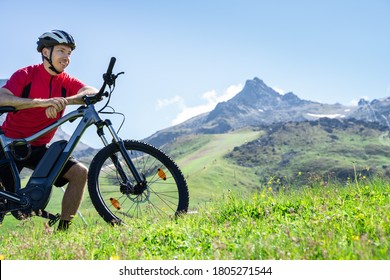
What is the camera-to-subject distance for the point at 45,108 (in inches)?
280

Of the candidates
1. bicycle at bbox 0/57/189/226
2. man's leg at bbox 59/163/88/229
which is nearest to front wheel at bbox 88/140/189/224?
bicycle at bbox 0/57/189/226

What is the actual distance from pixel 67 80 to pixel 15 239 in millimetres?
2795

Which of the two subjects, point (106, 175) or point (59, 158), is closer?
point (59, 158)

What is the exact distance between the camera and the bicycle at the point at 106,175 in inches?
257

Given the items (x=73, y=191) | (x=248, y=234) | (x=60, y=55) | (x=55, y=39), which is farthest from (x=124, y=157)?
(x=248, y=234)

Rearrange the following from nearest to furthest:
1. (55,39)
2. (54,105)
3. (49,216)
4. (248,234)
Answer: (248,234)
(54,105)
(49,216)
(55,39)

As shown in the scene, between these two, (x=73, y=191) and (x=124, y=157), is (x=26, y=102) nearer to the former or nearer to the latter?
(x=73, y=191)

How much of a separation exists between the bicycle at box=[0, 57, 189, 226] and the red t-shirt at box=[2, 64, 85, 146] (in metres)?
0.23

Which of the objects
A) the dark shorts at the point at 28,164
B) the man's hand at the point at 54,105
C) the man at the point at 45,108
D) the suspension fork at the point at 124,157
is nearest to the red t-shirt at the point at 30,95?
the man at the point at 45,108

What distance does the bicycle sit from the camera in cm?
653

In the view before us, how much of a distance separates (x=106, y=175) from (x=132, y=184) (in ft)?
1.74

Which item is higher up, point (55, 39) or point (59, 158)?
point (55, 39)

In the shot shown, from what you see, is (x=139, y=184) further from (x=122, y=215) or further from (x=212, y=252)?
(x=212, y=252)

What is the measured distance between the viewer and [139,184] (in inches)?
262
